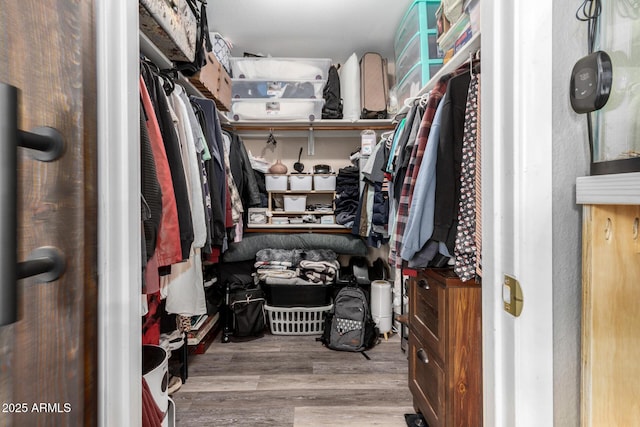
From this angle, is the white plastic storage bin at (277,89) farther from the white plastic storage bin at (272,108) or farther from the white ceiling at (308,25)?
the white ceiling at (308,25)

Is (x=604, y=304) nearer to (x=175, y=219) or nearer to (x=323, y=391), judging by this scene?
(x=175, y=219)

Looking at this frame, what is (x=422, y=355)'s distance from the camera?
4.74ft

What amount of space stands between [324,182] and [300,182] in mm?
211

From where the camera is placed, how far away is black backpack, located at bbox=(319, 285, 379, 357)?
87.9 inches

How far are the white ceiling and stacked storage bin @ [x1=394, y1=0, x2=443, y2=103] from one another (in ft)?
0.81

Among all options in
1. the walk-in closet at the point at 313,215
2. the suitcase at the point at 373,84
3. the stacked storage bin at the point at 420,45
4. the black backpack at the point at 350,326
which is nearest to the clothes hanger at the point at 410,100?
the walk-in closet at the point at 313,215

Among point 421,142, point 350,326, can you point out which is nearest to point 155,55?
point 421,142

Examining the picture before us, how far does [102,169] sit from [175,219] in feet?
1.92

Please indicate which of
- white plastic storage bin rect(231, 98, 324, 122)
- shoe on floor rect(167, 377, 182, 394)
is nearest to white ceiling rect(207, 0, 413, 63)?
white plastic storage bin rect(231, 98, 324, 122)

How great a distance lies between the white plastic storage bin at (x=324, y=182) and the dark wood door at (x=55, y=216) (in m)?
2.20

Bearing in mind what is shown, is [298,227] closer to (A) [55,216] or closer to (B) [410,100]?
(B) [410,100]

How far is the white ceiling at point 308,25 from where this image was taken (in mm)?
2133

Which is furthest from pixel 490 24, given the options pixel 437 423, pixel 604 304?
pixel 437 423

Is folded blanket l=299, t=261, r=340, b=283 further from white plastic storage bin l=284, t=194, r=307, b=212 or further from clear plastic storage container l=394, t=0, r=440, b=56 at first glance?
clear plastic storage container l=394, t=0, r=440, b=56
